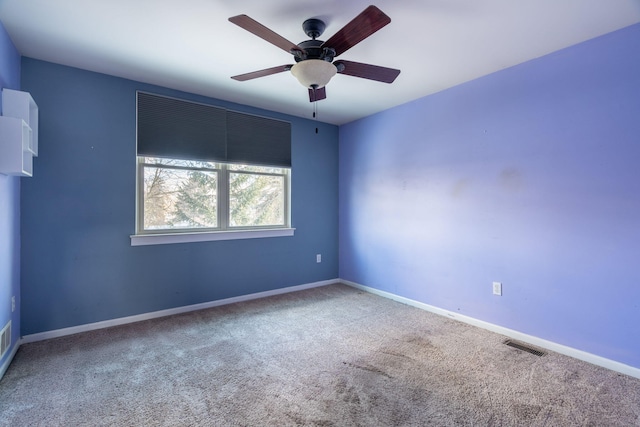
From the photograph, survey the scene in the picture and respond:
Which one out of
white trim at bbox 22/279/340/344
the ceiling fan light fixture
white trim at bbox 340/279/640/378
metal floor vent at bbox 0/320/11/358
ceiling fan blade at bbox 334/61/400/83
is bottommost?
white trim at bbox 340/279/640/378

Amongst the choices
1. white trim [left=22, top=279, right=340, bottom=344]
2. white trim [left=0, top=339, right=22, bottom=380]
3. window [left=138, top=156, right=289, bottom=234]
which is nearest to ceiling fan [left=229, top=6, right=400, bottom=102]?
window [left=138, top=156, right=289, bottom=234]

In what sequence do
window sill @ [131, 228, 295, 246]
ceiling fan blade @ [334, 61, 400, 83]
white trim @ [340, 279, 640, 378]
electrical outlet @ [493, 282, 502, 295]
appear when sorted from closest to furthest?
ceiling fan blade @ [334, 61, 400, 83] < white trim @ [340, 279, 640, 378] < electrical outlet @ [493, 282, 502, 295] < window sill @ [131, 228, 295, 246]

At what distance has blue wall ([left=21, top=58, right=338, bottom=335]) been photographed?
2641mm

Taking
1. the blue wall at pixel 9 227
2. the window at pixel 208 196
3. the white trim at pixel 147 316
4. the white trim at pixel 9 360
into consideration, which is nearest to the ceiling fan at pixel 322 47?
the window at pixel 208 196

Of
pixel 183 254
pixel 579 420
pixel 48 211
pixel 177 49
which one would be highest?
pixel 177 49

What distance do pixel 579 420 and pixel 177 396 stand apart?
7.64ft

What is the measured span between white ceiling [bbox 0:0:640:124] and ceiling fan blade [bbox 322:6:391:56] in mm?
268

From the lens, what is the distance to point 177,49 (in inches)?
96.3

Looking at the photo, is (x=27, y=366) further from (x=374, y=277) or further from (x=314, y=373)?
(x=374, y=277)

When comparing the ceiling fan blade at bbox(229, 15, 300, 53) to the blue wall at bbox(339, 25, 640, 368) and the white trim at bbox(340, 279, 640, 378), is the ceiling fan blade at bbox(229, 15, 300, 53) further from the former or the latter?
the white trim at bbox(340, 279, 640, 378)

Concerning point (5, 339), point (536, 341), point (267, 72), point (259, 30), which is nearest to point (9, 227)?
point (5, 339)

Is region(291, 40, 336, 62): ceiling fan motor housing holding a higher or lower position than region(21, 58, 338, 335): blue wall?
higher

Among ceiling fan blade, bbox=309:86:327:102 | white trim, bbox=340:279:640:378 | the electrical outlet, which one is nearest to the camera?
white trim, bbox=340:279:640:378

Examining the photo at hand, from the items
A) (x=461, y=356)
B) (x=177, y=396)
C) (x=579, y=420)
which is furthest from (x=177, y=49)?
(x=579, y=420)
